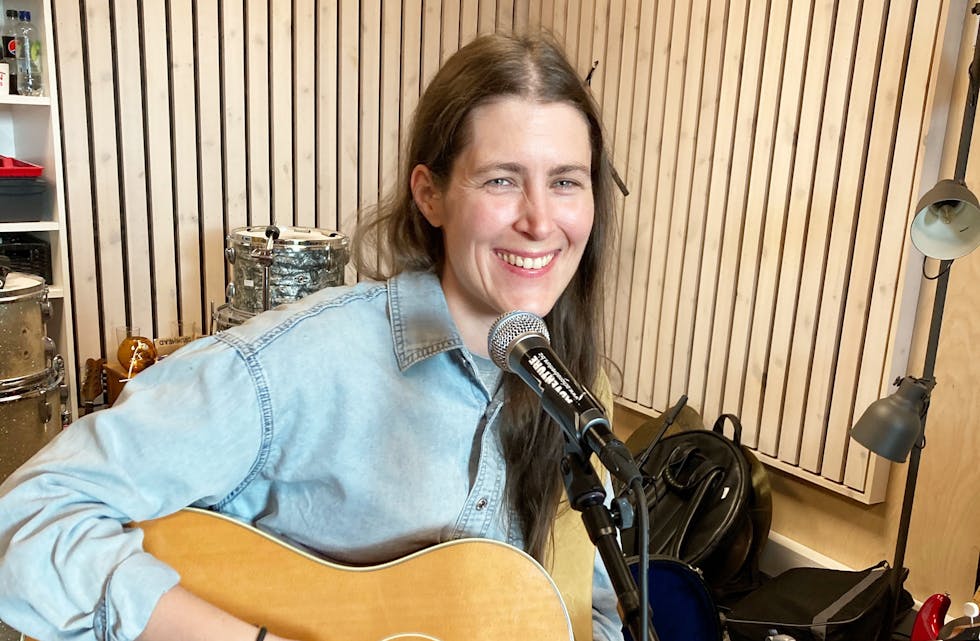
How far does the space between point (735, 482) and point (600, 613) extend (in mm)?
1321

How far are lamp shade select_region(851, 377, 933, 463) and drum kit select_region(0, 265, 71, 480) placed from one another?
2.39m

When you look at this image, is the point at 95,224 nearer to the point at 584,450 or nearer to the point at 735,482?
the point at 735,482

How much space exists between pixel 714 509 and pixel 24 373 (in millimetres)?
2219

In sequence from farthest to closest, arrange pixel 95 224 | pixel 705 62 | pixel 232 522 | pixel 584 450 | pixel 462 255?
pixel 95 224
pixel 705 62
pixel 462 255
pixel 232 522
pixel 584 450

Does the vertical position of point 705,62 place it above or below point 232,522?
above

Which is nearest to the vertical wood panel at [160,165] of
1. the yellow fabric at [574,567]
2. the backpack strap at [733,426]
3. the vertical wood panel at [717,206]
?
the vertical wood panel at [717,206]

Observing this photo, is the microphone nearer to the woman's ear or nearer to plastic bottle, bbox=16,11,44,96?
the woman's ear

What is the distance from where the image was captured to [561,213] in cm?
110

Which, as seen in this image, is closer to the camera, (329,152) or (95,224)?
(95,224)

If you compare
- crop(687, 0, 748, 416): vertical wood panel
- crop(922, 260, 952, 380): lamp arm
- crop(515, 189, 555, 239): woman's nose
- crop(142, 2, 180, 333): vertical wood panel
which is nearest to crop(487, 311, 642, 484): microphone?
crop(515, 189, 555, 239): woman's nose

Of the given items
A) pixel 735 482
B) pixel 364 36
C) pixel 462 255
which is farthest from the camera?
pixel 364 36

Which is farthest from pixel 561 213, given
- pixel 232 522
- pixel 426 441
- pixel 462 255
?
pixel 232 522

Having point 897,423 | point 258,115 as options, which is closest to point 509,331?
point 897,423

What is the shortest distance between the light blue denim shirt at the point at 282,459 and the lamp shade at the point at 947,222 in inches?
45.3
